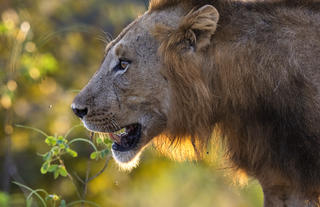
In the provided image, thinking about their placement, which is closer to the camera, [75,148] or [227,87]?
[227,87]

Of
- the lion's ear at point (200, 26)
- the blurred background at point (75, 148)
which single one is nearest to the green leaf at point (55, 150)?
the lion's ear at point (200, 26)

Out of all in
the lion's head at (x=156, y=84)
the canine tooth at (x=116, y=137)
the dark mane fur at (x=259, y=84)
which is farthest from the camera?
the canine tooth at (x=116, y=137)

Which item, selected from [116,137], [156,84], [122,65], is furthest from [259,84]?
[116,137]

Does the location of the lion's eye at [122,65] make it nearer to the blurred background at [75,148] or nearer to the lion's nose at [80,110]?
the lion's nose at [80,110]

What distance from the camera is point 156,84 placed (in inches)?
138

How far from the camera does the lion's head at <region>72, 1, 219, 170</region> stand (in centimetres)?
349

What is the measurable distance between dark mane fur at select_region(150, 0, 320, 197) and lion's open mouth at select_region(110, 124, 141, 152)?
207 mm

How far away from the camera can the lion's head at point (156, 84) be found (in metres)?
3.49

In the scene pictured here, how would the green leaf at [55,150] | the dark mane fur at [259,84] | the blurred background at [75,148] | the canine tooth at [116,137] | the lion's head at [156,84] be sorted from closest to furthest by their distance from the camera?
the dark mane fur at [259,84] < the lion's head at [156,84] < the green leaf at [55,150] < the canine tooth at [116,137] < the blurred background at [75,148]

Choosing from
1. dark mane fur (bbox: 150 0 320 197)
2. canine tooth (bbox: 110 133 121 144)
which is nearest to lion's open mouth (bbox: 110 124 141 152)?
canine tooth (bbox: 110 133 121 144)

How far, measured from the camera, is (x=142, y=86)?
3.52m

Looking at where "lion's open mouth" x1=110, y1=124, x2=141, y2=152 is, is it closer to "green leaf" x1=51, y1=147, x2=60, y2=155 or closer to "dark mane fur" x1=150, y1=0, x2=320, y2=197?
"dark mane fur" x1=150, y1=0, x2=320, y2=197

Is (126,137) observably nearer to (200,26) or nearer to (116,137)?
→ (116,137)

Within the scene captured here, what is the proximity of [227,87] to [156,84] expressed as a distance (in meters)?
0.38
